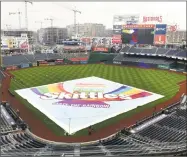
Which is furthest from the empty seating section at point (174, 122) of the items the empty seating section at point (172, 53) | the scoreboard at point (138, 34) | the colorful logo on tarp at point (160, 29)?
the scoreboard at point (138, 34)

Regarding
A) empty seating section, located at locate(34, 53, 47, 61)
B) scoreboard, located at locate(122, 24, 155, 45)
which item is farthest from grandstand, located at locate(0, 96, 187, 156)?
empty seating section, located at locate(34, 53, 47, 61)

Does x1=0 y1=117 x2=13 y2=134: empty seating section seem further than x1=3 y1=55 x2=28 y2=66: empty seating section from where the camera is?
No

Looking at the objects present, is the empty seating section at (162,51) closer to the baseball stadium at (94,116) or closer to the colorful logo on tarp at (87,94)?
the baseball stadium at (94,116)

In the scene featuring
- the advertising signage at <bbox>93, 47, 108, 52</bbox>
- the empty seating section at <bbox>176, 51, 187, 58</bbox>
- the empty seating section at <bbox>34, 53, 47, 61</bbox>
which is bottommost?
the empty seating section at <bbox>34, 53, 47, 61</bbox>

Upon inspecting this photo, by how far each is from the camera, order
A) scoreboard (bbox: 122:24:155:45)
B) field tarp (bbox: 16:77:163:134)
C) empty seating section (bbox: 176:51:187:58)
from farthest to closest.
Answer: scoreboard (bbox: 122:24:155:45) < empty seating section (bbox: 176:51:187:58) < field tarp (bbox: 16:77:163:134)

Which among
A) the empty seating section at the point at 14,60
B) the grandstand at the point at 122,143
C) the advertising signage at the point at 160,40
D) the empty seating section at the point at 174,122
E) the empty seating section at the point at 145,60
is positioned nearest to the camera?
the grandstand at the point at 122,143

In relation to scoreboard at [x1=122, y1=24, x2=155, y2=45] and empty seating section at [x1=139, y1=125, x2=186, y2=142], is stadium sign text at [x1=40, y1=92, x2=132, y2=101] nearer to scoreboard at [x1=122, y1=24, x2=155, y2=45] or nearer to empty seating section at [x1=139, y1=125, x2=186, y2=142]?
empty seating section at [x1=139, y1=125, x2=186, y2=142]

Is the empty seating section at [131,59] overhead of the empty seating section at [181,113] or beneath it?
overhead

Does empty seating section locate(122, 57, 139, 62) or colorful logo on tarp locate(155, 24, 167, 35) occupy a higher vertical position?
colorful logo on tarp locate(155, 24, 167, 35)

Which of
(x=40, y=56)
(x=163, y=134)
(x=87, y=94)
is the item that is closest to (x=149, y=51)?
(x=40, y=56)
